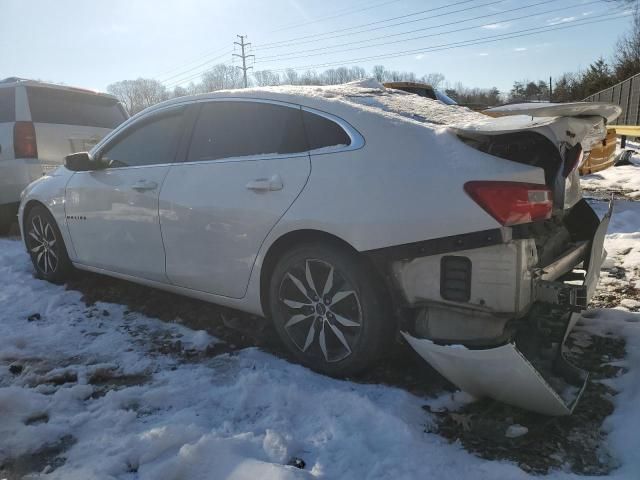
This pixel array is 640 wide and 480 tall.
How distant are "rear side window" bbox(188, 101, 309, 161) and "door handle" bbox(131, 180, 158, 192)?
0.34 m

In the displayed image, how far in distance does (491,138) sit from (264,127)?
134cm

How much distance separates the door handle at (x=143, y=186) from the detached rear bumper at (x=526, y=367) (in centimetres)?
202

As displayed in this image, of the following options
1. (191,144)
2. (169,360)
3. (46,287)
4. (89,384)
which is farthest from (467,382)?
(46,287)

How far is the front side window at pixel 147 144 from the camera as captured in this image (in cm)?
344

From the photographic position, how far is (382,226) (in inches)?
91.6

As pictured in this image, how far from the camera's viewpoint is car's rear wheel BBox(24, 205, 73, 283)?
174 inches

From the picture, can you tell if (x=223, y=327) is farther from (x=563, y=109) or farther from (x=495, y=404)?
(x=563, y=109)

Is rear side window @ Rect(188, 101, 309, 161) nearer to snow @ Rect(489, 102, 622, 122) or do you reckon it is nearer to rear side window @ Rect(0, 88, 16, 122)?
snow @ Rect(489, 102, 622, 122)

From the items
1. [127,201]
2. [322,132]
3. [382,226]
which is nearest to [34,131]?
[127,201]

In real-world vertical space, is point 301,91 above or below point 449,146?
above

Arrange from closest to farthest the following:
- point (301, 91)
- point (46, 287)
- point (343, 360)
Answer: point (343, 360) < point (301, 91) < point (46, 287)

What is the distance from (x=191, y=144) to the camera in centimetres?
329

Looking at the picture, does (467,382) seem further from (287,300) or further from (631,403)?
(287,300)

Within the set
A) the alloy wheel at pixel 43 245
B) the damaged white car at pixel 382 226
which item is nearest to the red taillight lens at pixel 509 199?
the damaged white car at pixel 382 226
